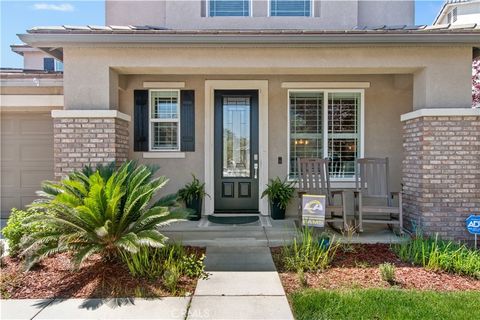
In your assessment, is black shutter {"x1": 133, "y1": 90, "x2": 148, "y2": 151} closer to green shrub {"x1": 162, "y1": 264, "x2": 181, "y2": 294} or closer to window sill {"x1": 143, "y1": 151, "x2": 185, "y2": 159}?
window sill {"x1": 143, "y1": 151, "x2": 185, "y2": 159}

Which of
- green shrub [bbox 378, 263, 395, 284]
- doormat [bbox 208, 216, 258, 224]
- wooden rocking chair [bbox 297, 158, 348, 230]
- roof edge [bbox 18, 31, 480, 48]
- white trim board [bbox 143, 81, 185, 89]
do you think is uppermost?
roof edge [bbox 18, 31, 480, 48]

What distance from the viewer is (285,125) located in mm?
7160

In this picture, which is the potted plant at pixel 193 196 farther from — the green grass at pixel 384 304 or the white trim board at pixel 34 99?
the green grass at pixel 384 304

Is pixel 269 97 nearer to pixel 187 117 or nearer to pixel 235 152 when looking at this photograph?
pixel 235 152

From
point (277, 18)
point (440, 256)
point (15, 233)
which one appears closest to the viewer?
point (440, 256)

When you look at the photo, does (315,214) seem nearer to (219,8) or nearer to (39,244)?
(39,244)

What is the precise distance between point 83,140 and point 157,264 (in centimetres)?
257

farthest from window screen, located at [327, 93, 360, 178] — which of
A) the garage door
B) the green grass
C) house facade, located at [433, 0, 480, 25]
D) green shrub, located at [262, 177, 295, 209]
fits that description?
house facade, located at [433, 0, 480, 25]

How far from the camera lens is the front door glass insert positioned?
7238mm

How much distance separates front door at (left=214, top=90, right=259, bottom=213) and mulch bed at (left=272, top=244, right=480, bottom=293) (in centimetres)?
254

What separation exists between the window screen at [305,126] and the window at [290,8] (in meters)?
2.07

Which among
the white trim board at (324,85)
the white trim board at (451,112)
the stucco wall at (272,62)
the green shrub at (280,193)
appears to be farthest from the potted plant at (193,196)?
the white trim board at (451,112)

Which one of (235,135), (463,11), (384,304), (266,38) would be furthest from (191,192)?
(463,11)

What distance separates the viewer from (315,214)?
5.39 metres
